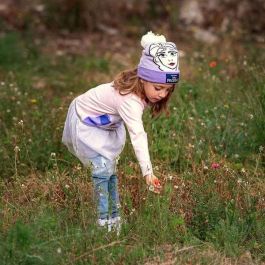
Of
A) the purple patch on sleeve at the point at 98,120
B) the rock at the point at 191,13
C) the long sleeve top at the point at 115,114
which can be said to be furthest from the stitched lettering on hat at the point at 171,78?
the rock at the point at 191,13

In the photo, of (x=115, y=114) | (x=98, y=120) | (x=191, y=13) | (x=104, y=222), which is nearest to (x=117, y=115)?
(x=115, y=114)

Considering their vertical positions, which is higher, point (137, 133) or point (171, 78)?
point (171, 78)

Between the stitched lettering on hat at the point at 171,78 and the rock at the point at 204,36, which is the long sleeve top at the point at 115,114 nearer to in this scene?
the stitched lettering on hat at the point at 171,78

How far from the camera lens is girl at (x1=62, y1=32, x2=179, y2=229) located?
4.30m

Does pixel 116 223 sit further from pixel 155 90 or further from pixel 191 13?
pixel 191 13

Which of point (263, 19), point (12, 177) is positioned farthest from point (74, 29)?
point (12, 177)

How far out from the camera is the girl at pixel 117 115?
430 cm

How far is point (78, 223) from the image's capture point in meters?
4.39

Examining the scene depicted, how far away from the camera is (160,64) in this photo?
4.33m

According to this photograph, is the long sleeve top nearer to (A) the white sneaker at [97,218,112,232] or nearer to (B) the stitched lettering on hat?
(B) the stitched lettering on hat

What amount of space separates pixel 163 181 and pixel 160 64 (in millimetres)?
1093

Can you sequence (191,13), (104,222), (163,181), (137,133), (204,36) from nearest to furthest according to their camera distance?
(137,133) → (104,222) → (163,181) → (204,36) → (191,13)

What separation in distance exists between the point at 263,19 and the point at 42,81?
331 centimetres

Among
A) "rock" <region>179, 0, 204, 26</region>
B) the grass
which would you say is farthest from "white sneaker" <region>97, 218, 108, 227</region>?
"rock" <region>179, 0, 204, 26</region>
